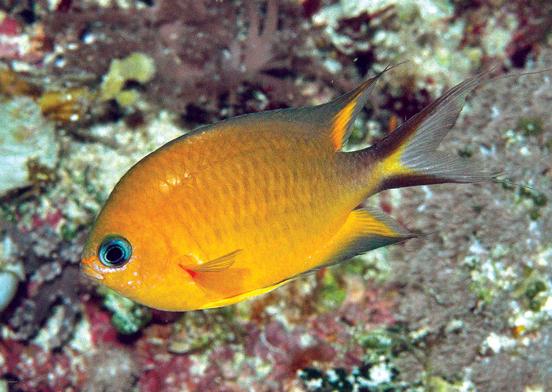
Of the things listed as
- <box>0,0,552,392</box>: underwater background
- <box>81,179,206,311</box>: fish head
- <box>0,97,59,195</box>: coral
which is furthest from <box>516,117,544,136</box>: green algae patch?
<box>0,97,59,195</box>: coral

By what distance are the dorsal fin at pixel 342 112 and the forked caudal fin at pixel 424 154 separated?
0.15 meters

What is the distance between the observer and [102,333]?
4141 mm

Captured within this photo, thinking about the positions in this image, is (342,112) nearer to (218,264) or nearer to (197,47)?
(218,264)

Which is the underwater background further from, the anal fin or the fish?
the fish

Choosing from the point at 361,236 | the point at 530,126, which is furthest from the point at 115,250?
the point at 530,126

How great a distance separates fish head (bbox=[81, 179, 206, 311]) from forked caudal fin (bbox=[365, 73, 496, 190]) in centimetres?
98

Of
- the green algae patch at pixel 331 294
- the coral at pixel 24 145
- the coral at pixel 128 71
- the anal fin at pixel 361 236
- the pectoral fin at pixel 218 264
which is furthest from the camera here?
the coral at pixel 128 71

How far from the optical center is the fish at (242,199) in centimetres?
207

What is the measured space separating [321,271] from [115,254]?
1995 mm

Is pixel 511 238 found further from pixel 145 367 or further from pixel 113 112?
pixel 113 112

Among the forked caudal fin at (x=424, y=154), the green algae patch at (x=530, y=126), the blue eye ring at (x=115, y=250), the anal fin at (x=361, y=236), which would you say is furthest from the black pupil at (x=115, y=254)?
the green algae patch at (x=530, y=126)

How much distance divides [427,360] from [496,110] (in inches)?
82.4

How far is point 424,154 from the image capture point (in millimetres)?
2180

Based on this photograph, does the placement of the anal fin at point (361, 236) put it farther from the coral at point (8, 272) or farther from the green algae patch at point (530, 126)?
the coral at point (8, 272)
